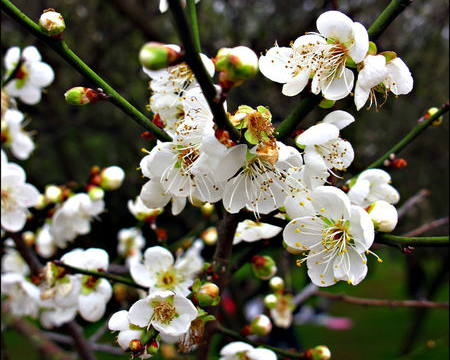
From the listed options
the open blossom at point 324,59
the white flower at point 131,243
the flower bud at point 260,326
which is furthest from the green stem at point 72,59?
the white flower at point 131,243

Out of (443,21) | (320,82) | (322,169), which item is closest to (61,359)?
(322,169)

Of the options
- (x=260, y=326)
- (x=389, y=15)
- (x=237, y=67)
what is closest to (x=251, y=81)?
(x=260, y=326)

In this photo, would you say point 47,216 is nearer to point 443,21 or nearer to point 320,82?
point 320,82

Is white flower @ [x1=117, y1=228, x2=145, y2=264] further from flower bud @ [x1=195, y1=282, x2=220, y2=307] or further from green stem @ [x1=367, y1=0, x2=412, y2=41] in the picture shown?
green stem @ [x1=367, y1=0, x2=412, y2=41]

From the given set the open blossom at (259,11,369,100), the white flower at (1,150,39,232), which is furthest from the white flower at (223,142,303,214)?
the white flower at (1,150,39,232)

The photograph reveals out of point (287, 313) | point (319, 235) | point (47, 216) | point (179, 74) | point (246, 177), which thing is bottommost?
point (287, 313)
